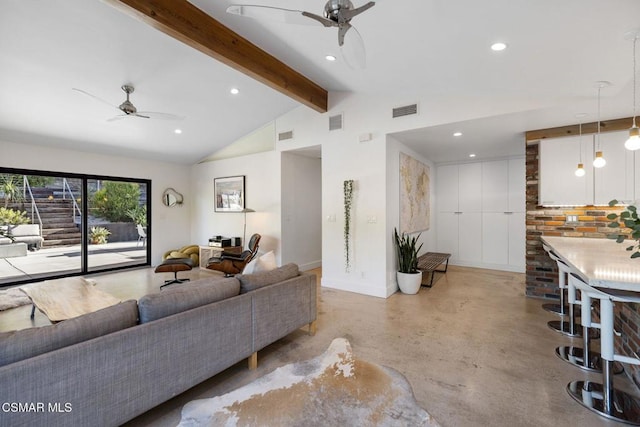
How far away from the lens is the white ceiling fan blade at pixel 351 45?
86.7 inches

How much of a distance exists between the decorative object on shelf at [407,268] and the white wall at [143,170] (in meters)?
5.35

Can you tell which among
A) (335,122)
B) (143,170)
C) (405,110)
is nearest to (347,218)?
(335,122)

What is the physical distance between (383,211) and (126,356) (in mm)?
3455

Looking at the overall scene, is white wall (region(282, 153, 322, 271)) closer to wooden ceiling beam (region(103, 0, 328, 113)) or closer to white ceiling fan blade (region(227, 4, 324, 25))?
wooden ceiling beam (region(103, 0, 328, 113))

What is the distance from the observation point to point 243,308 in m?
2.24

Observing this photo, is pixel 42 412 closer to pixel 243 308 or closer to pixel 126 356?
pixel 126 356

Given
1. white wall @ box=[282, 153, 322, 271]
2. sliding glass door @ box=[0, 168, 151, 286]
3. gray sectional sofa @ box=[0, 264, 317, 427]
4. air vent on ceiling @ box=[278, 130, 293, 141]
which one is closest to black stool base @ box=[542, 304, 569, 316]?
Answer: gray sectional sofa @ box=[0, 264, 317, 427]

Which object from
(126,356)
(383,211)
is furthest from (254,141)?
(126,356)

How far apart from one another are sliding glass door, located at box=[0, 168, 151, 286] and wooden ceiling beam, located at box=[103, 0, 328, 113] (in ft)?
14.8

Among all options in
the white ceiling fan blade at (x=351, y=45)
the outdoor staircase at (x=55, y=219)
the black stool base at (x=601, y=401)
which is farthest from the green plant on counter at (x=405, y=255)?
the outdoor staircase at (x=55, y=219)

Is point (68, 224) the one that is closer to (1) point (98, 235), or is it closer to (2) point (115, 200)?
(1) point (98, 235)

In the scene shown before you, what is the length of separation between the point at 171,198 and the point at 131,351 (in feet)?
19.5

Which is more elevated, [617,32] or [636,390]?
[617,32]

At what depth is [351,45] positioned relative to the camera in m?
2.31
